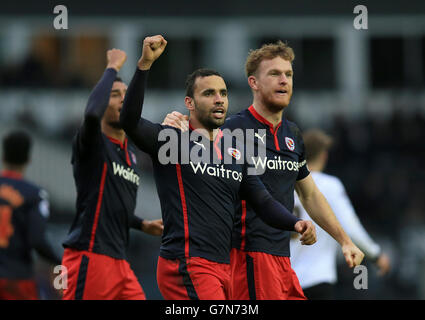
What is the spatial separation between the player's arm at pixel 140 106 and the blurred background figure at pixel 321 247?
9.62 ft

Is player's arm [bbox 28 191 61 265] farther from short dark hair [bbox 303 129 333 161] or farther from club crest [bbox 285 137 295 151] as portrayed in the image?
short dark hair [bbox 303 129 333 161]

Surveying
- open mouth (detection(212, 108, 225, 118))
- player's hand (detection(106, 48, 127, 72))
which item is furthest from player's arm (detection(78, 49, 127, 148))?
open mouth (detection(212, 108, 225, 118))

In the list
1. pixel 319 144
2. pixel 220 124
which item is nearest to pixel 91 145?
pixel 220 124

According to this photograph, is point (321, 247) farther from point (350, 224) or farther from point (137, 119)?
point (137, 119)

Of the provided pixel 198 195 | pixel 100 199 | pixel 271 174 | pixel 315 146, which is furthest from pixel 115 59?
pixel 315 146

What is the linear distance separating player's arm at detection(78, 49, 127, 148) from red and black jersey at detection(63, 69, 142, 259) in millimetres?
31

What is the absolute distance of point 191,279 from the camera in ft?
18.4

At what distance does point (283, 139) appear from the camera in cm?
673

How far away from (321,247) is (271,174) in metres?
2.00

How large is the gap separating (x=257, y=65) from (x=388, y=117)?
43.7ft

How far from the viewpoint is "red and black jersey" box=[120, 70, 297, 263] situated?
5.66m

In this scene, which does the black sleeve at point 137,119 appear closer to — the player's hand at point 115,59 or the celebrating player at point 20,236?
the player's hand at point 115,59

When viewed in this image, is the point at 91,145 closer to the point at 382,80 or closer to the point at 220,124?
the point at 220,124

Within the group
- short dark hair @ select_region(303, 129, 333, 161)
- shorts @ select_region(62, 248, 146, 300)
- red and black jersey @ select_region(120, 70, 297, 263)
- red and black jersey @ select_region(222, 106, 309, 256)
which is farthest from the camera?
short dark hair @ select_region(303, 129, 333, 161)
